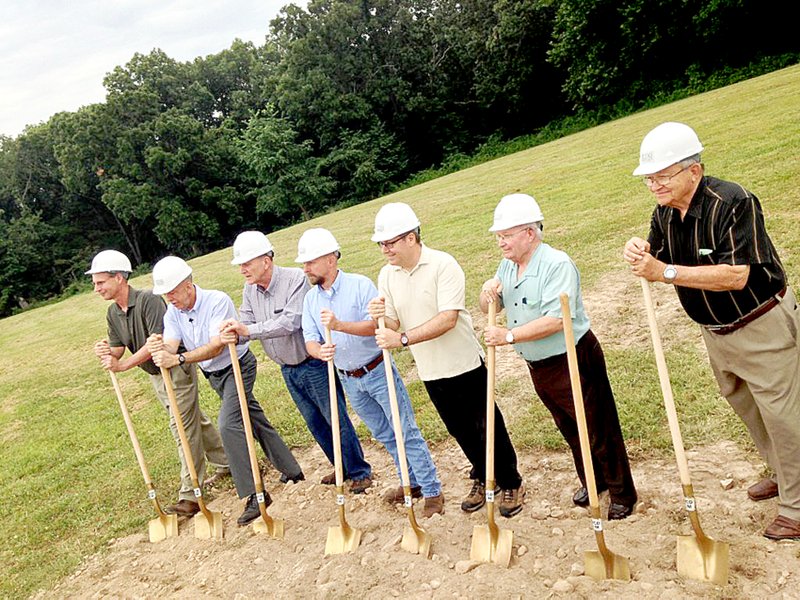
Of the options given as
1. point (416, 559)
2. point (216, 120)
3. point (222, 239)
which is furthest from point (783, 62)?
point (216, 120)

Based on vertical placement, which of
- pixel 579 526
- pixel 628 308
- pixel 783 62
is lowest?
pixel 579 526

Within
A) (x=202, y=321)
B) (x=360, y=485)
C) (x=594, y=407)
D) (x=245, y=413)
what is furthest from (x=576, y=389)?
(x=202, y=321)

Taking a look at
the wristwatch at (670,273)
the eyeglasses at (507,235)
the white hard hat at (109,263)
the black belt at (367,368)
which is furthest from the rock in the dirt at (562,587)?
the white hard hat at (109,263)

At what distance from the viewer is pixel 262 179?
42781 mm

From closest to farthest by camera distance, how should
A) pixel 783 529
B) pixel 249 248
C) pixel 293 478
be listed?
pixel 783 529 → pixel 249 248 → pixel 293 478

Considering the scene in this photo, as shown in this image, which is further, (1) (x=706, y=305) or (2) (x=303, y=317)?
(2) (x=303, y=317)

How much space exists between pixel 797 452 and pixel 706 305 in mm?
1082

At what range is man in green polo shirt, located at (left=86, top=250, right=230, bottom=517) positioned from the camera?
6094 mm

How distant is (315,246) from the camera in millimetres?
5055

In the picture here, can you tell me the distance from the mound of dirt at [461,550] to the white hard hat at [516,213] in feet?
7.76

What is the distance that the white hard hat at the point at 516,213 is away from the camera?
4074 mm

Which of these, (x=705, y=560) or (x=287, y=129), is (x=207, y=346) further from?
(x=287, y=129)

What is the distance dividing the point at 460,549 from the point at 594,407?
1.55 m

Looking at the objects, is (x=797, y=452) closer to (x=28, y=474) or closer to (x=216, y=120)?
(x=28, y=474)
